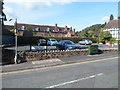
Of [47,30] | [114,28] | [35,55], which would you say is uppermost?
[114,28]

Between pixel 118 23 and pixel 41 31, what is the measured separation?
41700 millimetres

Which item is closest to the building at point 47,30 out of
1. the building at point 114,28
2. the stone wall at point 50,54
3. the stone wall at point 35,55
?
the building at point 114,28

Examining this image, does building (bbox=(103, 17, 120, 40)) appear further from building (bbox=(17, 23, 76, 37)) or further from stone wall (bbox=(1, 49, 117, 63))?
stone wall (bbox=(1, 49, 117, 63))

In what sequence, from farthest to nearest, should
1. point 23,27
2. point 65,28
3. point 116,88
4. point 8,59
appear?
1. point 65,28
2. point 23,27
3. point 8,59
4. point 116,88

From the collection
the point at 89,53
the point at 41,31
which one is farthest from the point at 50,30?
the point at 89,53

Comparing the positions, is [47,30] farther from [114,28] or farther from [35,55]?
[35,55]

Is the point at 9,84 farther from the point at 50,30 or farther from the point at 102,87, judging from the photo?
the point at 50,30

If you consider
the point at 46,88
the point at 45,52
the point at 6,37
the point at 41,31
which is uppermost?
the point at 41,31

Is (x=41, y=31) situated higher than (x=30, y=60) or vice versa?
(x=41, y=31)

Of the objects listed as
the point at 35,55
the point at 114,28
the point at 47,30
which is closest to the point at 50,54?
the point at 35,55

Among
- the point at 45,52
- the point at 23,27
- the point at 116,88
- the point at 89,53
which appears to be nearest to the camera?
the point at 116,88

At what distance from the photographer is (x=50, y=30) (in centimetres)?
6912

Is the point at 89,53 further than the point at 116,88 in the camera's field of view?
Yes

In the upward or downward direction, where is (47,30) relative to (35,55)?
→ upward
